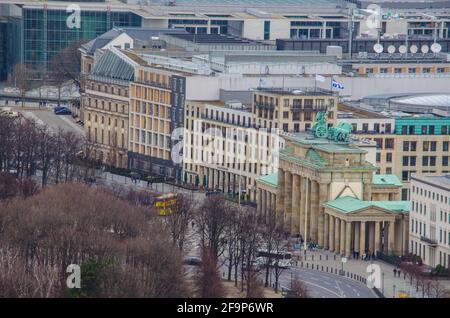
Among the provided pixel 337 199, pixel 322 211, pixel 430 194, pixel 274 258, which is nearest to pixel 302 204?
pixel 322 211

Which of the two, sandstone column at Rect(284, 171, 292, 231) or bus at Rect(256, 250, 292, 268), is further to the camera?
sandstone column at Rect(284, 171, 292, 231)

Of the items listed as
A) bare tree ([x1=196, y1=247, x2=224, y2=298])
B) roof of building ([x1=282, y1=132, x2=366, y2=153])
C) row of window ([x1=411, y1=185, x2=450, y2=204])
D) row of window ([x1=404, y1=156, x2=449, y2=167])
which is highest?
roof of building ([x1=282, y1=132, x2=366, y2=153])

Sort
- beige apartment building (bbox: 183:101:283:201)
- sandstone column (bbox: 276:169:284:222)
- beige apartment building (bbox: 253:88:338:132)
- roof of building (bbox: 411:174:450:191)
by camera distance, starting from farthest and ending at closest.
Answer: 1. beige apartment building (bbox: 183:101:283:201)
2. beige apartment building (bbox: 253:88:338:132)
3. sandstone column (bbox: 276:169:284:222)
4. roof of building (bbox: 411:174:450:191)

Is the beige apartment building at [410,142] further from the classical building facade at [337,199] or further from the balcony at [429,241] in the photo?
the balcony at [429,241]

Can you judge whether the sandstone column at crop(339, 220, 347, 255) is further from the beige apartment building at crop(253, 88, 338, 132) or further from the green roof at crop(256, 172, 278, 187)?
the beige apartment building at crop(253, 88, 338, 132)

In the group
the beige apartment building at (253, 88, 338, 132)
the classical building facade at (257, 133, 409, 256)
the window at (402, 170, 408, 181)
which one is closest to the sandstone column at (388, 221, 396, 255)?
the classical building facade at (257, 133, 409, 256)

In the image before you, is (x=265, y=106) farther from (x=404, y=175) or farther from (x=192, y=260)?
(x=192, y=260)
